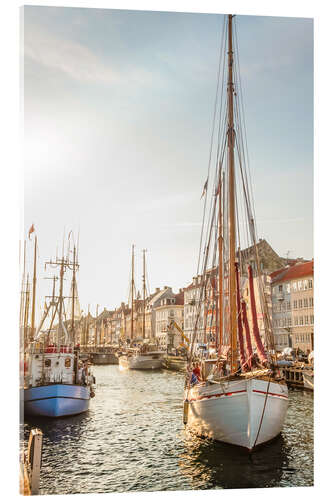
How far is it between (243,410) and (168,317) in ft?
138

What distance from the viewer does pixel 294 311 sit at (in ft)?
84.7

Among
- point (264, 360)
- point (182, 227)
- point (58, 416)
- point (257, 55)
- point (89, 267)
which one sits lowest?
point (58, 416)

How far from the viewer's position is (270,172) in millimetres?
8633

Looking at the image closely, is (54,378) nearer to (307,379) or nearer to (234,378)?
(234,378)

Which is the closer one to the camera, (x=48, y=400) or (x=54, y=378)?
(x=48, y=400)

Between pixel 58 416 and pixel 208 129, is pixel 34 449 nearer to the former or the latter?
pixel 208 129

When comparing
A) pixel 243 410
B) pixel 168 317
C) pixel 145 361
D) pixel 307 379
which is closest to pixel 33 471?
pixel 243 410

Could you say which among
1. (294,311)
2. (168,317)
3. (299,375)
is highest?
(294,311)

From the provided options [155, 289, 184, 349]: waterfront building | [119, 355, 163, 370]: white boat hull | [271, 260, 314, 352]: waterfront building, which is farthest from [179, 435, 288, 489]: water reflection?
[155, 289, 184, 349]: waterfront building

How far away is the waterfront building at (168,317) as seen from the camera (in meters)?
47.9

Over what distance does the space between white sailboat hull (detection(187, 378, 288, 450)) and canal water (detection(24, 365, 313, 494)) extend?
0.25 metres
